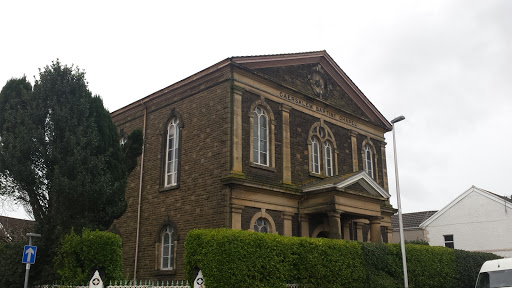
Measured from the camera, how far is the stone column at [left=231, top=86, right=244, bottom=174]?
1993cm

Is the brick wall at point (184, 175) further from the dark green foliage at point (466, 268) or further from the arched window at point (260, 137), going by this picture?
the dark green foliage at point (466, 268)

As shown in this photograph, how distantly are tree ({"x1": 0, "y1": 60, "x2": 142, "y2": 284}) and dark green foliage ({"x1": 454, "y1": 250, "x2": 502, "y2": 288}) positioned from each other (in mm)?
15675

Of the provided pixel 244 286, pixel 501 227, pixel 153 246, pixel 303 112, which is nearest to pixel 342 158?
pixel 303 112

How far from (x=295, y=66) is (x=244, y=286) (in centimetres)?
1309

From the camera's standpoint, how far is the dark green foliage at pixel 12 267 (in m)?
15.6

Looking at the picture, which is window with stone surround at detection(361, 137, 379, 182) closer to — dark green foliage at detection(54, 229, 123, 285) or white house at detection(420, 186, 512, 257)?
white house at detection(420, 186, 512, 257)

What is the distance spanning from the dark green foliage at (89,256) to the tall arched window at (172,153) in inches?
319

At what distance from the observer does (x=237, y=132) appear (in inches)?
801

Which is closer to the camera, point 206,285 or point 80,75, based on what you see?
point 206,285

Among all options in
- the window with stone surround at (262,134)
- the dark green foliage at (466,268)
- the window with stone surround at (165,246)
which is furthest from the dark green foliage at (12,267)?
the dark green foliage at (466,268)

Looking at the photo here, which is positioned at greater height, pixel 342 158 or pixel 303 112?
pixel 303 112

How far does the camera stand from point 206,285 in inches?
551

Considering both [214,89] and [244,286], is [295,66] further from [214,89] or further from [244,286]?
[244,286]

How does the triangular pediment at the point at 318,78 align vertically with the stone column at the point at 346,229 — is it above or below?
above
